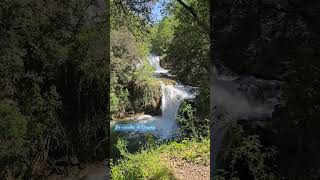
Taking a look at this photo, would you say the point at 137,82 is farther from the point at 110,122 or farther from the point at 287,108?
the point at 287,108

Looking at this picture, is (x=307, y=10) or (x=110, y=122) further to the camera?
(x=110, y=122)

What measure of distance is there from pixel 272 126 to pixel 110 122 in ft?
4.24

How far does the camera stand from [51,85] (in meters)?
3.71

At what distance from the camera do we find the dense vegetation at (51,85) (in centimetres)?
363

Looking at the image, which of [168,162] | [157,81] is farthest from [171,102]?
[168,162]

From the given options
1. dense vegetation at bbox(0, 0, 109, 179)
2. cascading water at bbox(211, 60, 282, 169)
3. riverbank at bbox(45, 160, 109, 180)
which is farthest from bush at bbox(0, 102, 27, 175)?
cascading water at bbox(211, 60, 282, 169)

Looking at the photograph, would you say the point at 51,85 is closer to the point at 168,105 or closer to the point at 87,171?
Result: the point at 87,171

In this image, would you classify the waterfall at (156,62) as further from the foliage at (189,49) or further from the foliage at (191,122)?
the foliage at (191,122)

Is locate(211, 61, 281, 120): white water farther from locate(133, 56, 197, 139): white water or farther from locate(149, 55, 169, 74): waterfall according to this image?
locate(149, 55, 169, 74): waterfall

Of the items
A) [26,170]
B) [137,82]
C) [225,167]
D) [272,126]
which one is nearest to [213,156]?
[225,167]

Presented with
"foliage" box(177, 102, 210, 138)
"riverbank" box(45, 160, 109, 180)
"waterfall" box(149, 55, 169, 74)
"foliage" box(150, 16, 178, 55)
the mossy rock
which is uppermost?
"foliage" box(150, 16, 178, 55)

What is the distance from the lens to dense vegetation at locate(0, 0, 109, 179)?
143 inches

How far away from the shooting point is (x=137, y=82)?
387 cm

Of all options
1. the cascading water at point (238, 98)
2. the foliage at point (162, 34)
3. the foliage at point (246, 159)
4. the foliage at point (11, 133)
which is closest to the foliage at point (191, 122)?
the cascading water at point (238, 98)
